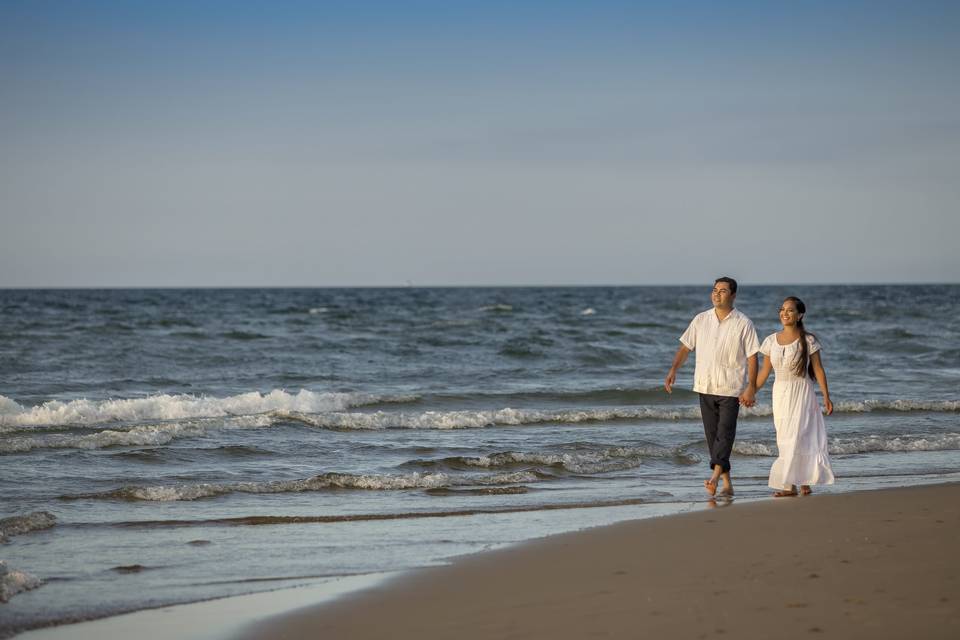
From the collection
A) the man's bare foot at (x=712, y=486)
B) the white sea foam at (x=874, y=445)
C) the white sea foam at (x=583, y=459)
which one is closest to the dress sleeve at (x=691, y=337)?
the man's bare foot at (x=712, y=486)

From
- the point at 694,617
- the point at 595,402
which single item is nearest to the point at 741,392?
the point at 694,617

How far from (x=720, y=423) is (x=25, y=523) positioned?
17.5 feet

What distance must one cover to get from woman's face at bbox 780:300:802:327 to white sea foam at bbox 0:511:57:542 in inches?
225

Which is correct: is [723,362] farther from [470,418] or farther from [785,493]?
[470,418]

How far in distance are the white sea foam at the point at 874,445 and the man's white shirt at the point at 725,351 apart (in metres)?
3.50

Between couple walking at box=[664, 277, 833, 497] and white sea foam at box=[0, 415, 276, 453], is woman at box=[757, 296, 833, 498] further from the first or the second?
white sea foam at box=[0, 415, 276, 453]

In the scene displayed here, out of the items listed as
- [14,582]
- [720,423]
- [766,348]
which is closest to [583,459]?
[720,423]

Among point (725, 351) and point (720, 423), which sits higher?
point (725, 351)

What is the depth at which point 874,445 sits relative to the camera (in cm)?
1205

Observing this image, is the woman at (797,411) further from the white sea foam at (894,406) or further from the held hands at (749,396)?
the white sea foam at (894,406)

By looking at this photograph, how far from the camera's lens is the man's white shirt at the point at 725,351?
326 inches

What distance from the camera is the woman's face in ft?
26.7

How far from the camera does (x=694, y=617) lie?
4.78 meters

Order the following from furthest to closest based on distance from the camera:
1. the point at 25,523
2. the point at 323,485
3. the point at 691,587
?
1. the point at 323,485
2. the point at 25,523
3. the point at 691,587
